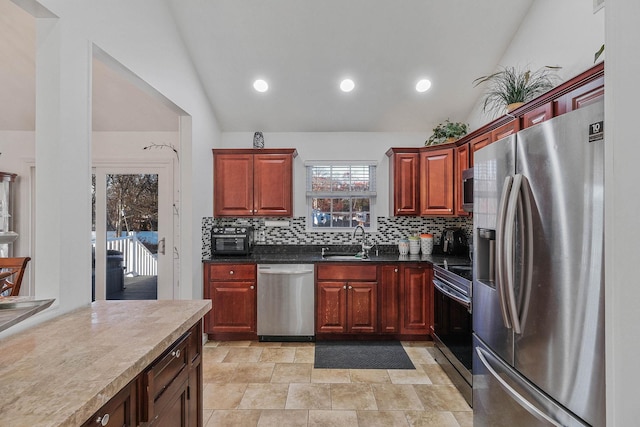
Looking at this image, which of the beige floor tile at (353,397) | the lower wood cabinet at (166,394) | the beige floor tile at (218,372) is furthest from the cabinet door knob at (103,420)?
the beige floor tile at (218,372)

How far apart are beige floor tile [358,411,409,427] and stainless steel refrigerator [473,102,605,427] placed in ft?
2.11

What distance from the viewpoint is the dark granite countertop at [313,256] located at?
11.8 ft

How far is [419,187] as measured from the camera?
3.88 metres

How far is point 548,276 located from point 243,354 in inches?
113

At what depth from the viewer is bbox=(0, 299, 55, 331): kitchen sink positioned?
1012 mm

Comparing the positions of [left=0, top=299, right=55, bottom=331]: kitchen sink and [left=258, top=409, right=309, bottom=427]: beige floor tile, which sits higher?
[left=0, top=299, right=55, bottom=331]: kitchen sink

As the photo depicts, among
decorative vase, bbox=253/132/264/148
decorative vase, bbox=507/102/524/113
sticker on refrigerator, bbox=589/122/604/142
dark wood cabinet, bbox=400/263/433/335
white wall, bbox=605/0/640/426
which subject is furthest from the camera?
decorative vase, bbox=253/132/264/148

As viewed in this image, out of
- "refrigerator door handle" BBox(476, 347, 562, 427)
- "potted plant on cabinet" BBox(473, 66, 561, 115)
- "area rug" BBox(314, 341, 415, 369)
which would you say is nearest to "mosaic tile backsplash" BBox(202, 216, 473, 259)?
"area rug" BBox(314, 341, 415, 369)

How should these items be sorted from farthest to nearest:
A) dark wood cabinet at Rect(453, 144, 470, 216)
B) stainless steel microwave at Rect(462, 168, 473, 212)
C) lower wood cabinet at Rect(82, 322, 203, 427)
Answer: dark wood cabinet at Rect(453, 144, 470, 216)
stainless steel microwave at Rect(462, 168, 473, 212)
lower wood cabinet at Rect(82, 322, 203, 427)

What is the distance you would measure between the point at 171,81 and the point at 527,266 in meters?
2.93

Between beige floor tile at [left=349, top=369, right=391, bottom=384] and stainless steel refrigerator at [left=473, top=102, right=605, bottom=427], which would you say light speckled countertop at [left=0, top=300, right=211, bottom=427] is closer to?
stainless steel refrigerator at [left=473, top=102, right=605, bottom=427]

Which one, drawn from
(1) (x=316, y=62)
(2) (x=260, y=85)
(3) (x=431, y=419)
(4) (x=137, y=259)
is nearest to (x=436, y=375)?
(3) (x=431, y=419)

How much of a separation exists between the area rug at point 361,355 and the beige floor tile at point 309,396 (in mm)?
363

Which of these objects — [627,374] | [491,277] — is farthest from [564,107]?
[627,374]
